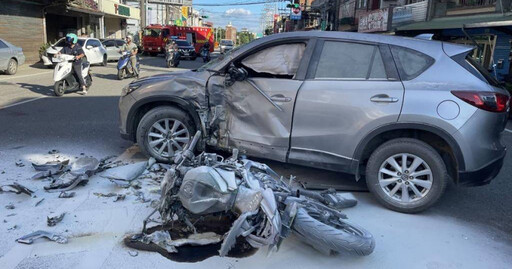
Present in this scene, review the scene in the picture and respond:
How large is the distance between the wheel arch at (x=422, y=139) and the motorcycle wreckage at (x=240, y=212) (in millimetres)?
1002

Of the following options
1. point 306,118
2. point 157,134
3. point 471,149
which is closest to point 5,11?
point 157,134

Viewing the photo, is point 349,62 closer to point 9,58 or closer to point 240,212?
point 240,212

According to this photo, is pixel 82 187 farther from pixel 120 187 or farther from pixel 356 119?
pixel 356 119

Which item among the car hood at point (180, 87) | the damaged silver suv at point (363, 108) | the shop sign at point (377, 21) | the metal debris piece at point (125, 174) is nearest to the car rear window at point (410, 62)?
the damaged silver suv at point (363, 108)

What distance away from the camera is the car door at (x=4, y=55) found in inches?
584

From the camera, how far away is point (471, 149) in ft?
13.3

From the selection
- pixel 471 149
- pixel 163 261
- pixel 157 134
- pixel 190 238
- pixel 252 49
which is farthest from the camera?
pixel 157 134

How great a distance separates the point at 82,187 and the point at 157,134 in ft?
3.66

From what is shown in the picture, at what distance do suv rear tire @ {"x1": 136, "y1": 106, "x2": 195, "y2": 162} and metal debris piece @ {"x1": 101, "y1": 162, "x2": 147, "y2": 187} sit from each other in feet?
1.45

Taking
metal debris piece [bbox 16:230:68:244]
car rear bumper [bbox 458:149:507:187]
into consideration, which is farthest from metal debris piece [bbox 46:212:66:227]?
car rear bumper [bbox 458:149:507:187]

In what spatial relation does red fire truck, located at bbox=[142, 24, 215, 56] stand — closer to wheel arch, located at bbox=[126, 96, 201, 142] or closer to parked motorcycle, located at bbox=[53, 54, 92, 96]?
parked motorcycle, located at bbox=[53, 54, 92, 96]

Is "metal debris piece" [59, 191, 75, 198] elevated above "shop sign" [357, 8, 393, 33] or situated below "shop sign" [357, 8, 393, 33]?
below

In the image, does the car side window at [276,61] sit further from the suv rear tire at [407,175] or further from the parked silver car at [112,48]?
the parked silver car at [112,48]

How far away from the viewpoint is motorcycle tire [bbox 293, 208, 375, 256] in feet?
10.5
